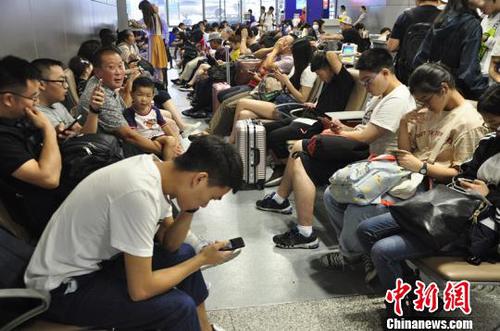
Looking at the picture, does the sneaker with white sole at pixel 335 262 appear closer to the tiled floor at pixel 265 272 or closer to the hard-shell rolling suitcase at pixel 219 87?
the tiled floor at pixel 265 272

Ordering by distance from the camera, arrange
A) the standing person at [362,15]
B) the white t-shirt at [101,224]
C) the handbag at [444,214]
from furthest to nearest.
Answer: the standing person at [362,15] → the handbag at [444,214] → the white t-shirt at [101,224]

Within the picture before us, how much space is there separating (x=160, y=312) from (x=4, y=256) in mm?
596

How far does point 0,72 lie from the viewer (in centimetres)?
197

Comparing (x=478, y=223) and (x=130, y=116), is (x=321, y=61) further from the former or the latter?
(x=478, y=223)

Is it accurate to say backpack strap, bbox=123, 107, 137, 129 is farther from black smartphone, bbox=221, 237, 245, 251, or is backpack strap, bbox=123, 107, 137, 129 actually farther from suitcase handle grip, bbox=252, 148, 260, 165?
black smartphone, bbox=221, 237, 245, 251

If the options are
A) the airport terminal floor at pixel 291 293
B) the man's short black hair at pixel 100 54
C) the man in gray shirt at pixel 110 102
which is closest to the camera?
the airport terminal floor at pixel 291 293

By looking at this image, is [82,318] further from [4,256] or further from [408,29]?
[408,29]

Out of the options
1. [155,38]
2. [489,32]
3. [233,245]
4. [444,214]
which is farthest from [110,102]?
[155,38]

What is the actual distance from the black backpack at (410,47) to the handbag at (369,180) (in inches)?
59.3

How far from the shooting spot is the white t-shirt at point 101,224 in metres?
1.41

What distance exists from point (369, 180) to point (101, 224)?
1468 millimetres

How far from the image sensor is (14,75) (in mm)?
1971

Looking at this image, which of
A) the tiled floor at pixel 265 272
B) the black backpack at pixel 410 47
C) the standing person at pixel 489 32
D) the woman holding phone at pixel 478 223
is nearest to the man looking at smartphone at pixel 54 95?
the tiled floor at pixel 265 272

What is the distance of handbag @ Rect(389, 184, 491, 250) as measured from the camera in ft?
6.29
